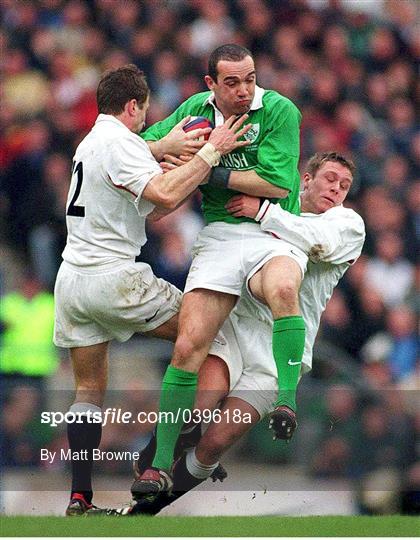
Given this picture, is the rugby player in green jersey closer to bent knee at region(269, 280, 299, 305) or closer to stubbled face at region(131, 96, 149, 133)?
bent knee at region(269, 280, 299, 305)

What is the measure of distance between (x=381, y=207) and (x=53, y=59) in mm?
3264

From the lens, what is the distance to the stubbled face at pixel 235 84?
6.64 m

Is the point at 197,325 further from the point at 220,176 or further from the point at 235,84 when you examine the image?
the point at 235,84

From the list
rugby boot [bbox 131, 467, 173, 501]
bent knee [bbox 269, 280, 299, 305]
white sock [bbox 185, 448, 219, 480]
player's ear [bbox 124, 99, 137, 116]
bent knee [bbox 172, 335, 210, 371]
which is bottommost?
white sock [bbox 185, 448, 219, 480]

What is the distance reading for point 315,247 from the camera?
22.5 ft

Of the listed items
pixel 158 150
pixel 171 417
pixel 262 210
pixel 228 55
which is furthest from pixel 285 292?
pixel 228 55

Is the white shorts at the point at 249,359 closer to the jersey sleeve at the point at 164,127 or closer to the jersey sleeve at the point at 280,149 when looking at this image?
the jersey sleeve at the point at 280,149

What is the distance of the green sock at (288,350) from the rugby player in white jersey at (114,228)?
0.61 m

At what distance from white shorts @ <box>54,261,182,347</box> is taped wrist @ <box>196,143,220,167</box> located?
0.66 m

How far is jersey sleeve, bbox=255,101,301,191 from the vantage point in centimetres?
670

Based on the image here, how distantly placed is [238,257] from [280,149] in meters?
0.59

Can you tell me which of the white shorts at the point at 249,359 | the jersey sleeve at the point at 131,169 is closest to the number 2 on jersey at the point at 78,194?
the jersey sleeve at the point at 131,169

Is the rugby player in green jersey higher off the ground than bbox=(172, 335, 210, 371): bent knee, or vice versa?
the rugby player in green jersey

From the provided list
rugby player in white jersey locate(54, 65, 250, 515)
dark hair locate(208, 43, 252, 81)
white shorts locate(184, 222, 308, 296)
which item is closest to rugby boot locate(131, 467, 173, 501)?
rugby player in white jersey locate(54, 65, 250, 515)
